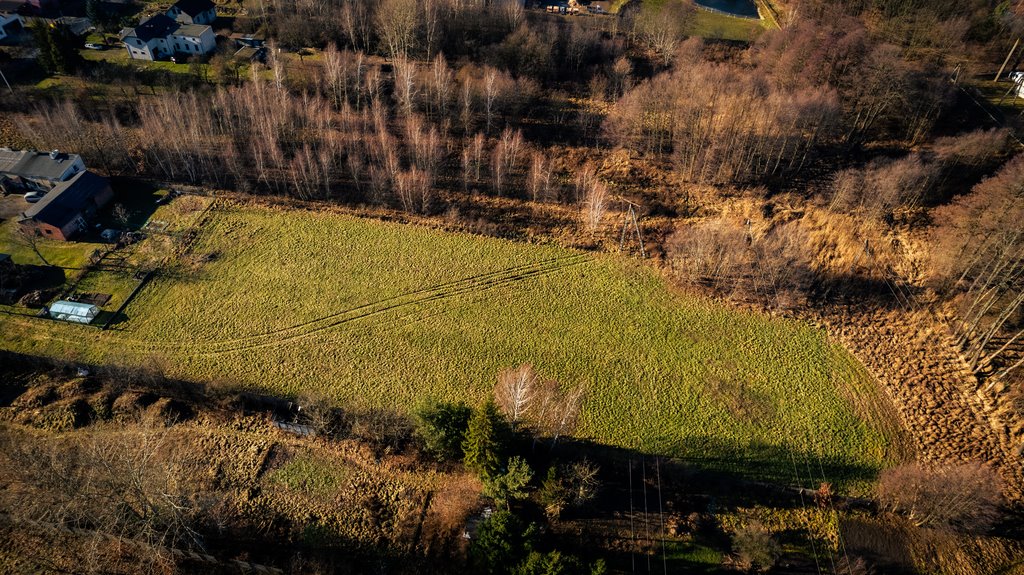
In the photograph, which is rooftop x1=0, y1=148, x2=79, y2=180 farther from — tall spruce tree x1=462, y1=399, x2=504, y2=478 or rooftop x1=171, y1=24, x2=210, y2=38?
tall spruce tree x1=462, y1=399, x2=504, y2=478

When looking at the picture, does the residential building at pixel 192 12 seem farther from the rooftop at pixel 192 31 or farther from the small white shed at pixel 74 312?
the small white shed at pixel 74 312

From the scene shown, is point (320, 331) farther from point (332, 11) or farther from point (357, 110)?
point (332, 11)

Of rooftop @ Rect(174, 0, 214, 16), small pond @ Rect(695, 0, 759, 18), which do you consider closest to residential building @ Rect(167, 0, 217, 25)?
rooftop @ Rect(174, 0, 214, 16)

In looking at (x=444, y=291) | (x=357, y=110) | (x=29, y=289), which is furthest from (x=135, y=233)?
(x=444, y=291)

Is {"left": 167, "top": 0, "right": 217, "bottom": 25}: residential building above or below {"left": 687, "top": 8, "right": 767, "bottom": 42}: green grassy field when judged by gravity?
below

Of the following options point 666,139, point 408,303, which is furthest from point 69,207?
point 666,139
